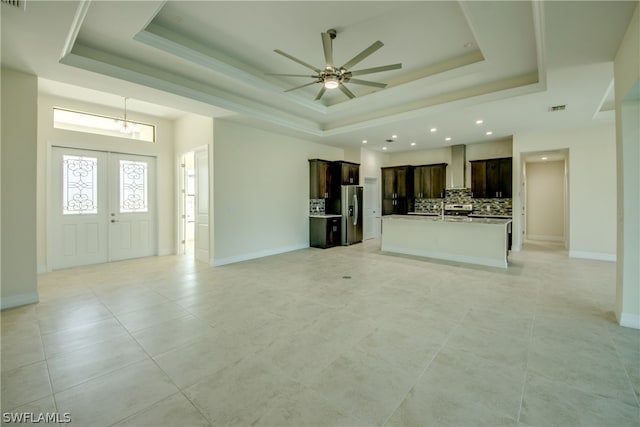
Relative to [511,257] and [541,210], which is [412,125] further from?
[541,210]

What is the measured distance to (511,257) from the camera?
254 inches

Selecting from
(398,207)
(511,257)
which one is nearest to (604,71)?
(511,257)

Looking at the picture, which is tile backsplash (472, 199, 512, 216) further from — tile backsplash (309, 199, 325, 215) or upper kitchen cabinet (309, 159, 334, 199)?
tile backsplash (309, 199, 325, 215)

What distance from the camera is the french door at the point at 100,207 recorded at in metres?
5.52

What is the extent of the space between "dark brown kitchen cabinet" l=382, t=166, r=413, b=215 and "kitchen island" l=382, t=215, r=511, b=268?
284 centimetres

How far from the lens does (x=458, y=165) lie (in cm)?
866

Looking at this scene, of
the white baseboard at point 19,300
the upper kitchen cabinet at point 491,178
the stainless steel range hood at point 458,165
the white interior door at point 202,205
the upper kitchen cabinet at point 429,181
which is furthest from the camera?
the upper kitchen cabinet at point 429,181

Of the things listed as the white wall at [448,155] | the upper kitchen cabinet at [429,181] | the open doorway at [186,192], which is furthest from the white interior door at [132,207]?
the upper kitchen cabinet at [429,181]

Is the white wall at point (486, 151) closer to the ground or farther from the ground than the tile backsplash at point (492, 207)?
farther from the ground

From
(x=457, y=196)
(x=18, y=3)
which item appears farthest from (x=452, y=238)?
(x=18, y=3)

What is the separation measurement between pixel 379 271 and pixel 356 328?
2.37 m

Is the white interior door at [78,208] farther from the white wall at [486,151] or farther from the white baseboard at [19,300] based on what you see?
the white wall at [486,151]

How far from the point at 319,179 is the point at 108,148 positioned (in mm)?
4902

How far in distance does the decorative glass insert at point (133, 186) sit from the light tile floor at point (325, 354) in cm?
244
